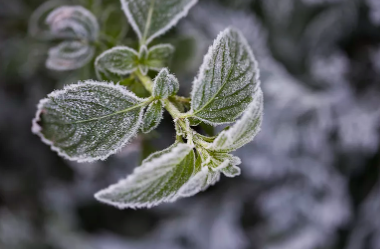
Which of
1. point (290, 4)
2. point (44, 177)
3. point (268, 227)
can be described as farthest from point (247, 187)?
point (44, 177)

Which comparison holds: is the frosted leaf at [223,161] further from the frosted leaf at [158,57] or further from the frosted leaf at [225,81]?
the frosted leaf at [158,57]

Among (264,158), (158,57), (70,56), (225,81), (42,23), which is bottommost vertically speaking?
(264,158)

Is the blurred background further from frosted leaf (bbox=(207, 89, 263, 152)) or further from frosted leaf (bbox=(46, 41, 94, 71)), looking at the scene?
frosted leaf (bbox=(207, 89, 263, 152))

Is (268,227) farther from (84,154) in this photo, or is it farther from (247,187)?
(84,154)

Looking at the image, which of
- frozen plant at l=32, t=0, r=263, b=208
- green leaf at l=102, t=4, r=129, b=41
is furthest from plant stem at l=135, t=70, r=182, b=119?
green leaf at l=102, t=4, r=129, b=41

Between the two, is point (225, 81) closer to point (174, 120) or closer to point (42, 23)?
point (174, 120)

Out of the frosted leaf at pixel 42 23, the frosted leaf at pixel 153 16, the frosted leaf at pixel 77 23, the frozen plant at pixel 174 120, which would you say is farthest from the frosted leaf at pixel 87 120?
the frosted leaf at pixel 42 23

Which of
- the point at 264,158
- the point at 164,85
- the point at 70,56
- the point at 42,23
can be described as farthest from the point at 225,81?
the point at 264,158
